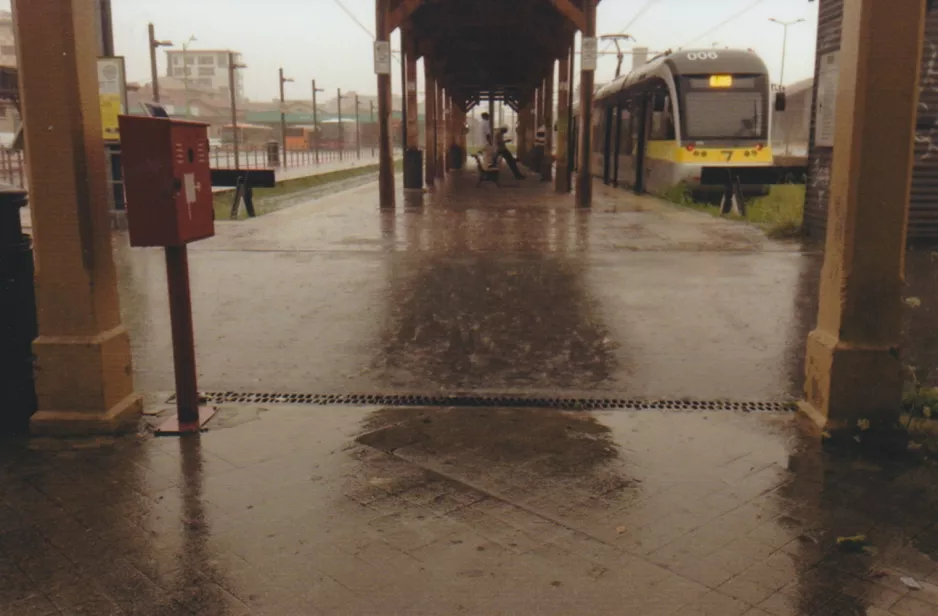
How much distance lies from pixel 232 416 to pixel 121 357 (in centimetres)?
64

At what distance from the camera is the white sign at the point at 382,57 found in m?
15.9

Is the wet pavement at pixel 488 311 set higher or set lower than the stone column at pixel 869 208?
lower

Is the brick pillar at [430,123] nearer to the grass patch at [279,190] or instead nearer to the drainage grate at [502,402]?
the grass patch at [279,190]

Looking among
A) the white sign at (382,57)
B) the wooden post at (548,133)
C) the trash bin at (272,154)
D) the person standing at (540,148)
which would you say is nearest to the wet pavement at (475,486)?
the white sign at (382,57)

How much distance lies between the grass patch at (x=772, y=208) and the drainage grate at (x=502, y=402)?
7624mm

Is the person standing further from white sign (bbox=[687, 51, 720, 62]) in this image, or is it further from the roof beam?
the roof beam

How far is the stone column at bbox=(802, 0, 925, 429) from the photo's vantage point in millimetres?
3930

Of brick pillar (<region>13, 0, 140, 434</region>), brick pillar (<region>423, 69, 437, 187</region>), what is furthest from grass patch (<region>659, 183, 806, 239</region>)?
brick pillar (<region>13, 0, 140, 434</region>)

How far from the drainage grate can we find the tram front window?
13.9m

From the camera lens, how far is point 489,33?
78.4ft

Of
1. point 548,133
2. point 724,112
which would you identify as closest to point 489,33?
point 548,133

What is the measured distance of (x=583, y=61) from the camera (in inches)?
645

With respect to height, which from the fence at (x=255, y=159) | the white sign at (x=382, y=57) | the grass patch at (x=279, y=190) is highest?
the white sign at (x=382, y=57)

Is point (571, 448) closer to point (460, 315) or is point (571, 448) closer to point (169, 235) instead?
point (169, 235)
